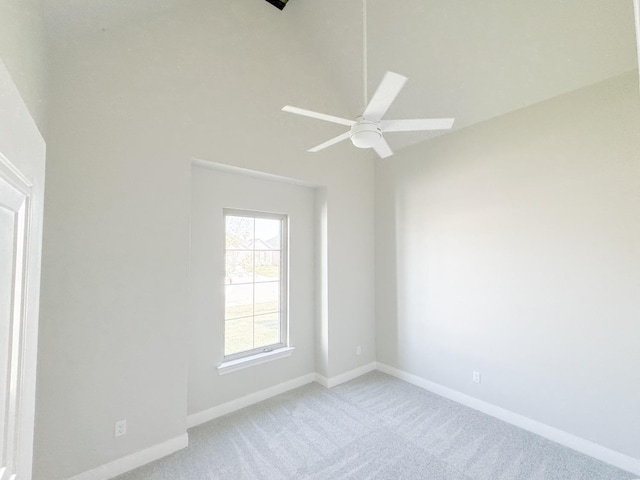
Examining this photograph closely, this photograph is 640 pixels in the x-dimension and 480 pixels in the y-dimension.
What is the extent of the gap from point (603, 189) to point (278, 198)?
114 inches

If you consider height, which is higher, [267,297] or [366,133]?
[366,133]

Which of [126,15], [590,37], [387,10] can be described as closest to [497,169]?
[590,37]

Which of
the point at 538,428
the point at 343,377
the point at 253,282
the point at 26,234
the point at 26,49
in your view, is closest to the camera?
the point at 26,234

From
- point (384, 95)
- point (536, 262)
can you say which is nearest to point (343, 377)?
point (536, 262)

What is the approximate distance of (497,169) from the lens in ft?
9.61

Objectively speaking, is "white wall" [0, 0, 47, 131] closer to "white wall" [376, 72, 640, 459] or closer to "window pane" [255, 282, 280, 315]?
"window pane" [255, 282, 280, 315]

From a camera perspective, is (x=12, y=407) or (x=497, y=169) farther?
(x=497, y=169)

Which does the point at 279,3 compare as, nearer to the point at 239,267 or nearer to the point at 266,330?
the point at 239,267

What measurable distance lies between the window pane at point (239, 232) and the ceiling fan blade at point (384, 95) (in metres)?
1.88

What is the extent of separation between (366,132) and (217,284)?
2.05 metres

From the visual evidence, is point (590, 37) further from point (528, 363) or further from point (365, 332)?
point (365, 332)

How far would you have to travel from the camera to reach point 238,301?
10.3 ft

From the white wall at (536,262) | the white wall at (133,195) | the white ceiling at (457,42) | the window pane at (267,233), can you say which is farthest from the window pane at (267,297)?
the white ceiling at (457,42)

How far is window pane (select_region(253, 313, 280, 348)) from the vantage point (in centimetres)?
329
